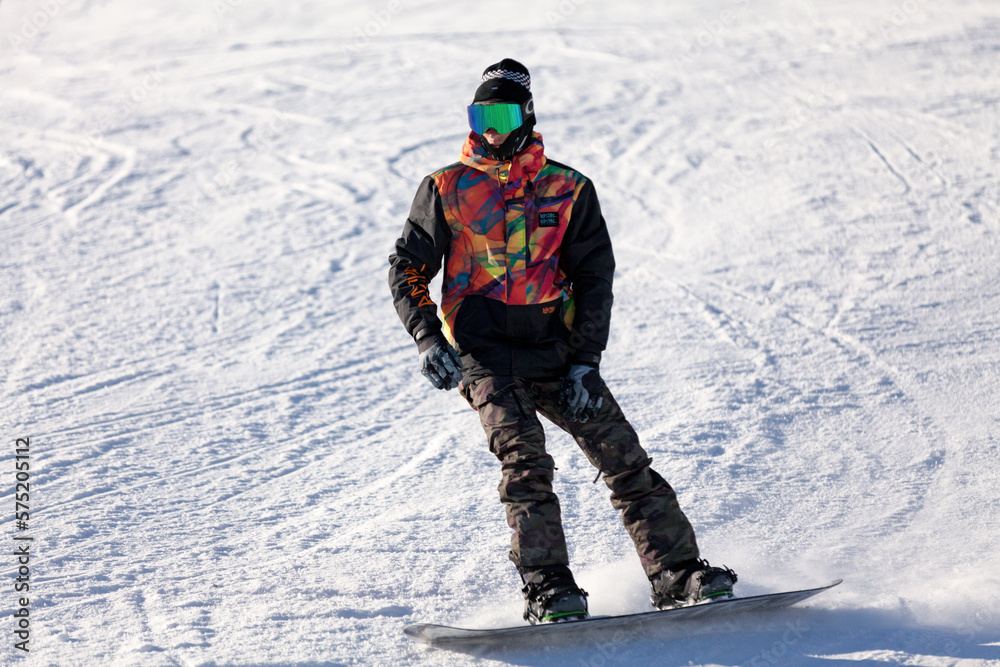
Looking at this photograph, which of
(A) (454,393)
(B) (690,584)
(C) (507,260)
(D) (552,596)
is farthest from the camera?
(A) (454,393)

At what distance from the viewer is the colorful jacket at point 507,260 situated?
2.97 m

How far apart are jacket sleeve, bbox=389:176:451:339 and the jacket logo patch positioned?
30 cm

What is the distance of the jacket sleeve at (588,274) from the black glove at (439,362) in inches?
17.0

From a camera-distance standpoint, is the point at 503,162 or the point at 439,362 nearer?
the point at 439,362

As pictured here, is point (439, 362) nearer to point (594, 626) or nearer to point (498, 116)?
point (498, 116)

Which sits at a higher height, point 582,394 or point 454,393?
point 454,393

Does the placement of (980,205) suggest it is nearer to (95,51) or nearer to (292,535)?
(292,535)

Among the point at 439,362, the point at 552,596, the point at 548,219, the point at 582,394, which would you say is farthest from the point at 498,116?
the point at 552,596

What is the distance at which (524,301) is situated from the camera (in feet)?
9.77

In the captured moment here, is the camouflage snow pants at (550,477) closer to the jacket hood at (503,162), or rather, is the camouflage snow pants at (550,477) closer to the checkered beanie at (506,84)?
the jacket hood at (503,162)

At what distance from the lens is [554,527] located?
2.83 meters

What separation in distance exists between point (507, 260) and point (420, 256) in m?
0.28

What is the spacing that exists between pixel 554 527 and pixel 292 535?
1.31 metres

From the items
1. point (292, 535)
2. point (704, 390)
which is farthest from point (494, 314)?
point (704, 390)
